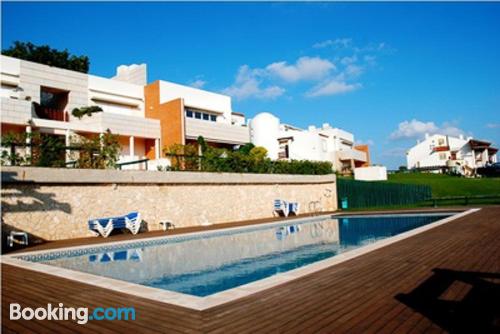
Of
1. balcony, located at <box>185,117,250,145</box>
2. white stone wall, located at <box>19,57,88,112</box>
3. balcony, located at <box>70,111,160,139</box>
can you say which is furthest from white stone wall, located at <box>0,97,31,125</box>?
balcony, located at <box>185,117,250,145</box>

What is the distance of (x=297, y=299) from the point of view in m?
4.61

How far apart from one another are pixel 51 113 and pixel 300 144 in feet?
90.1

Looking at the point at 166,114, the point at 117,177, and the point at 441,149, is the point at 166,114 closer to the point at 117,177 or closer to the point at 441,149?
the point at 117,177

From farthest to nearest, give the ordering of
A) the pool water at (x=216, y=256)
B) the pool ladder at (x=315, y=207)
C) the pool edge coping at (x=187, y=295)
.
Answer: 1. the pool ladder at (x=315, y=207)
2. the pool water at (x=216, y=256)
3. the pool edge coping at (x=187, y=295)

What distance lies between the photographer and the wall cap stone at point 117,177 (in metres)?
11.1

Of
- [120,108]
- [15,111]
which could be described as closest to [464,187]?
[120,108]

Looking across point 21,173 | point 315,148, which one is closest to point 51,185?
point 21,173

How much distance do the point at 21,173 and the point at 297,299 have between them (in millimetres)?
10157

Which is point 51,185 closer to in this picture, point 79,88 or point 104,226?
point 104,226

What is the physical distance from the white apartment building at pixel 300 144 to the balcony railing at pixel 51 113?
21009 mm

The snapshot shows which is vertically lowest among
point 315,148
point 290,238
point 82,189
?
point 290,238

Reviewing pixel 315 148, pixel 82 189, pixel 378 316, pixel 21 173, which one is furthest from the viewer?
pixel 315 148

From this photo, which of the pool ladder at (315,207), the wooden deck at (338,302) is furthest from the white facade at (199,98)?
the wooden deck at (338,302)

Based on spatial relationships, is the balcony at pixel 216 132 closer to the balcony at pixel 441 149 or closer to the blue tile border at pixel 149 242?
the blue tile border at pixel 149 242
